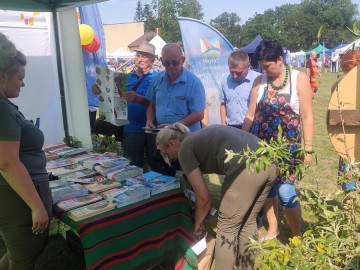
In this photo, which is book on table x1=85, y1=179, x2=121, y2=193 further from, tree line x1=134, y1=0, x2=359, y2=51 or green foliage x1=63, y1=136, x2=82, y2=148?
tree line x1=134, y1=0, x2=359, y2=51

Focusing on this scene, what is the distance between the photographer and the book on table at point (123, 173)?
231 centimetres

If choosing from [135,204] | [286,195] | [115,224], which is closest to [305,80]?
[286,195]

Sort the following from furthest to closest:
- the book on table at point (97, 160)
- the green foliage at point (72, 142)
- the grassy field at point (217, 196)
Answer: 1. the green foliage at point (72, 142)
2. the grassy field at point (217, 196)
3. the book on table at point (97, 160)

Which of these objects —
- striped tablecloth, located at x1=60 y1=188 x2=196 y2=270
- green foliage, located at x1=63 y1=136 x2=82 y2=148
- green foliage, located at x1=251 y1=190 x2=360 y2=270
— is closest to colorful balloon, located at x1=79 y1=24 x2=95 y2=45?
green foliage, located at x1=63 y1=136 x2=82 y2=148

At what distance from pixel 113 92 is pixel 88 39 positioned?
84.4 inches

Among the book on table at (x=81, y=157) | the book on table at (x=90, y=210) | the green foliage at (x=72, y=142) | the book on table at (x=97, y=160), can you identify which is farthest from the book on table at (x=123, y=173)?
the green foliage at (x=72, y=142)

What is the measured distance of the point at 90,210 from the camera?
1848 millimetres

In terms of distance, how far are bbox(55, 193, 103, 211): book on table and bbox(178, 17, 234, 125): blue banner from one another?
3.86 meters

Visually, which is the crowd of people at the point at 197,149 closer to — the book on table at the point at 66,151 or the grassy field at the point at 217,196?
the grassy field at the point at 217,196

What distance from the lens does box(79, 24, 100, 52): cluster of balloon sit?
467 centimetres

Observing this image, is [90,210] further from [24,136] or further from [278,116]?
[278,116]

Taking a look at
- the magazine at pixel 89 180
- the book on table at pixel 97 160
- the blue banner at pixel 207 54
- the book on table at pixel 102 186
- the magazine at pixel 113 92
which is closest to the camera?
the book on table at pixel 102 186

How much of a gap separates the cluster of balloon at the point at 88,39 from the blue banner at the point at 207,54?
4.81ft

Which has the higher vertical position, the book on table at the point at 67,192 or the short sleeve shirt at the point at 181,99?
the short sleeve shirt at the point at 181,99
